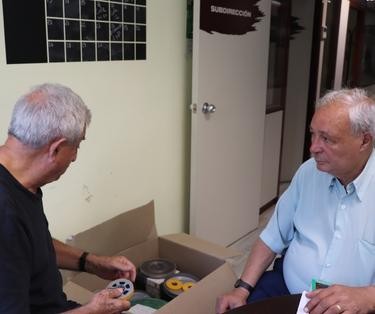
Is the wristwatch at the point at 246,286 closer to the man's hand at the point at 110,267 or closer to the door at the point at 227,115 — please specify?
the man's hand at the point at 110,267

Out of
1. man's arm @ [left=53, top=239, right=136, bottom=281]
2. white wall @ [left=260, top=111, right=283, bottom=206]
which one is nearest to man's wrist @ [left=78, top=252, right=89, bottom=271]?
man's arm @ [left=53, top=239, right=136, bottom=281]

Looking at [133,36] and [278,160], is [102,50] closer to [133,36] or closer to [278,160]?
[133,36]

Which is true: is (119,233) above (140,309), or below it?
above

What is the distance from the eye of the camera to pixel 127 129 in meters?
2.09

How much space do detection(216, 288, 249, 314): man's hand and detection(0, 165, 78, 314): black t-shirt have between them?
54 centimetres

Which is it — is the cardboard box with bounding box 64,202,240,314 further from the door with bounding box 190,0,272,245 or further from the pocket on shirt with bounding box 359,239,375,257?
the pocket on shirt with bounding box 359,239,375,257

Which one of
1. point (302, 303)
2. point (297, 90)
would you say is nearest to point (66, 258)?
point (302, 303)

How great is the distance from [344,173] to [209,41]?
3.98 feet

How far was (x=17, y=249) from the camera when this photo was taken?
0.93 meters

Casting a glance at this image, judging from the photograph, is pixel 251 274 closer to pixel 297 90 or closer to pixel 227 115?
pixel 227 115

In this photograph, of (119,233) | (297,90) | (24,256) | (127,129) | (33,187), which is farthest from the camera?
(297,90)

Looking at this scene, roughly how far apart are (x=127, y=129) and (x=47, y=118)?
1.09m

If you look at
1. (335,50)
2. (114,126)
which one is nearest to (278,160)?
(335,50)

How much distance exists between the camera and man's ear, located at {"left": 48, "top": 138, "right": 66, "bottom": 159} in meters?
1.01
